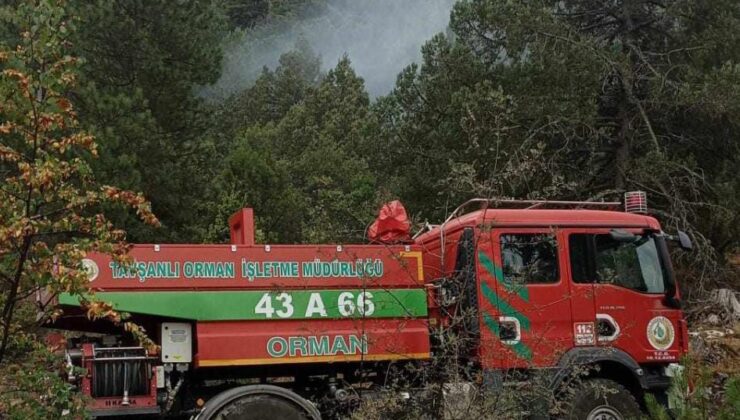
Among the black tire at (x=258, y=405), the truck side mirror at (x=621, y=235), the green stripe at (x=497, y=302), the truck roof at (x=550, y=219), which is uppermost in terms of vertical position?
the truck roof at (x=550, y=219)

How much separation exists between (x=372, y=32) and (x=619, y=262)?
92.6 m

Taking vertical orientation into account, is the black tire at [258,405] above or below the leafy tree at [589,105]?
below

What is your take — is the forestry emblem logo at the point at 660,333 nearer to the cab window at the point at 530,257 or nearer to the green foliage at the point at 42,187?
the cab window at the point at 530,257

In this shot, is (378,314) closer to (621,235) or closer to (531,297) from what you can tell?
(531,297)

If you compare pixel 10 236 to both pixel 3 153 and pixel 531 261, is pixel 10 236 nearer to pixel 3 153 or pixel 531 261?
pixel 3 153

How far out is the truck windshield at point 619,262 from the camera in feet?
26.0

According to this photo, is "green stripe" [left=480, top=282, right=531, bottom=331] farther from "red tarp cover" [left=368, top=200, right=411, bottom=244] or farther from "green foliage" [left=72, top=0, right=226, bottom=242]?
"green foliage" [left=72, top=0, right=226, bottom=242]

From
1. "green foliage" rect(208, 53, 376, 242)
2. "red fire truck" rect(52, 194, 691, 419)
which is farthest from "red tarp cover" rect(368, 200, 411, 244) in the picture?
"green foliage" rect(208, 53, 376, 242)

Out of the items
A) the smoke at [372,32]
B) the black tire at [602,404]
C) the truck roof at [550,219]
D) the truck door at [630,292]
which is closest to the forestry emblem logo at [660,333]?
the truck door at [630,292]

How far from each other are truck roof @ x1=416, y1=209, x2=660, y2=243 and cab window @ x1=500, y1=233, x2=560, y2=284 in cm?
14

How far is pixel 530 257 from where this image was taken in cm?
785

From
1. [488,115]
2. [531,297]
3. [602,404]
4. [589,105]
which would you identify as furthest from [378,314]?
[589,105]

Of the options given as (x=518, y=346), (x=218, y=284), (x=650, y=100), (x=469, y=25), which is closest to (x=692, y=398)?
(x=518, y=346)

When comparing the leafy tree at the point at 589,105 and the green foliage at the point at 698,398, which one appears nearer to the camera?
the green foliage at the point at 698,398
